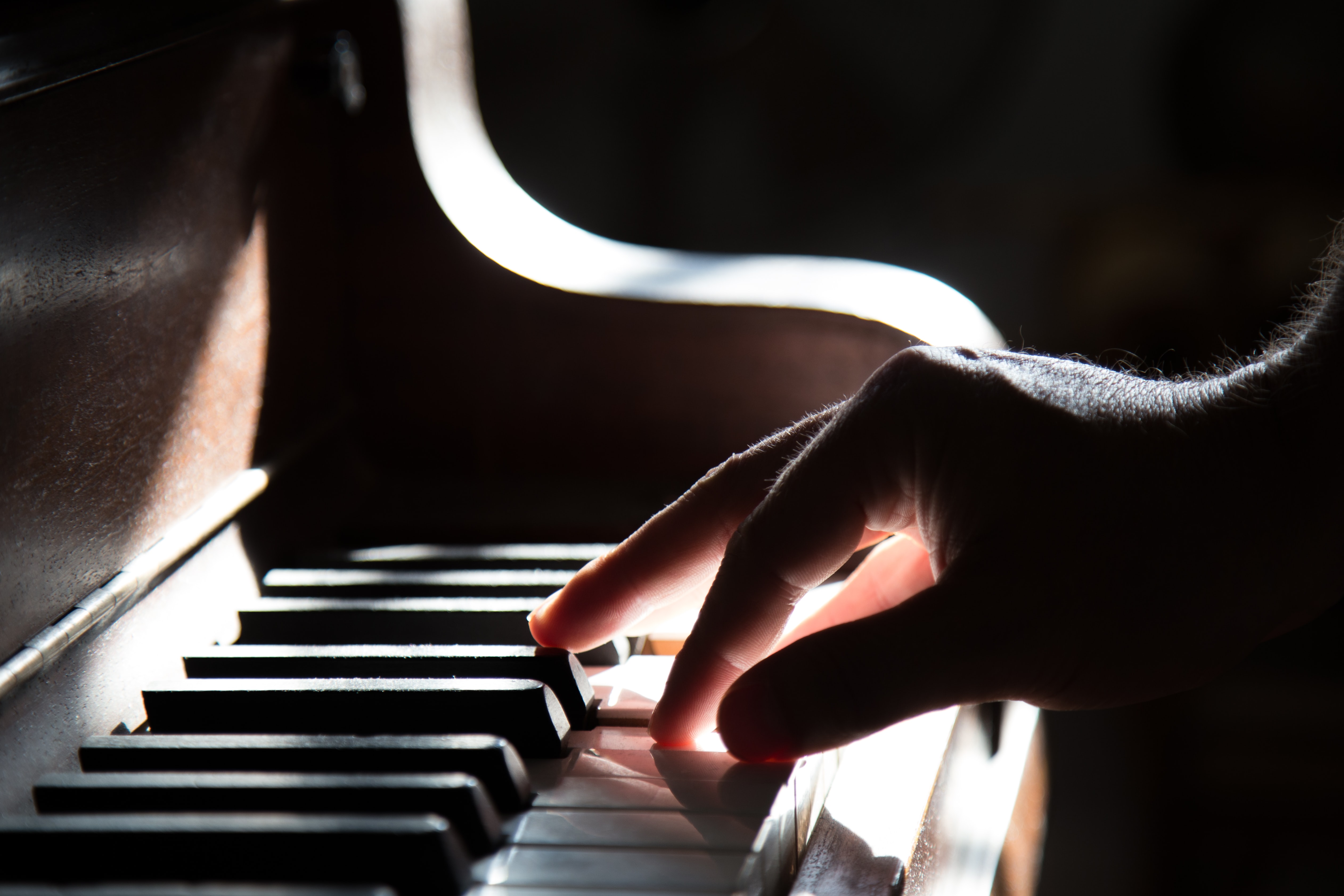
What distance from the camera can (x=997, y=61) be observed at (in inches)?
220

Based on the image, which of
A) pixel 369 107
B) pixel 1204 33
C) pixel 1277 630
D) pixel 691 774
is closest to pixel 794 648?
pixel 691 774

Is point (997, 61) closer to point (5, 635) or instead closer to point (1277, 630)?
point (1277, 630)

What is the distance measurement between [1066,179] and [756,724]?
16.7ft

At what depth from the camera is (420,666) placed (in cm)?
81

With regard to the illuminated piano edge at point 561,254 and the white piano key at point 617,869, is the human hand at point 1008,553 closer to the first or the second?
the white piano key at point 617,869

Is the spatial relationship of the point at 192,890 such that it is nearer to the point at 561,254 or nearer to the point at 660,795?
the point at 660,795

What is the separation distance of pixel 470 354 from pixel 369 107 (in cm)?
29

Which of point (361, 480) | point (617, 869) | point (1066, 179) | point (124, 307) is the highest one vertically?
point (1066, 179)

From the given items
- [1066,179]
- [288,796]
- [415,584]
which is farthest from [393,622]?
[1066,179]

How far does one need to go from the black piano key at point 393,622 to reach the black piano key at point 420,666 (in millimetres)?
80

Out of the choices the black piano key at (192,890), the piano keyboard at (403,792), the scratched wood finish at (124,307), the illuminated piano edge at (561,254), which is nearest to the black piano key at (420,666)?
the piano keyboard at (403,792)

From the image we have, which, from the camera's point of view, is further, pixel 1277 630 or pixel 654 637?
pixel 654 637

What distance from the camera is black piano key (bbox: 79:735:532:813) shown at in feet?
2.21

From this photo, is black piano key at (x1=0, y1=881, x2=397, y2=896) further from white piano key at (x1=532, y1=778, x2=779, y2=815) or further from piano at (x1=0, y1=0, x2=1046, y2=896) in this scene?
white piano key at (x1=532, y1=778, x2=779, y2=815)
